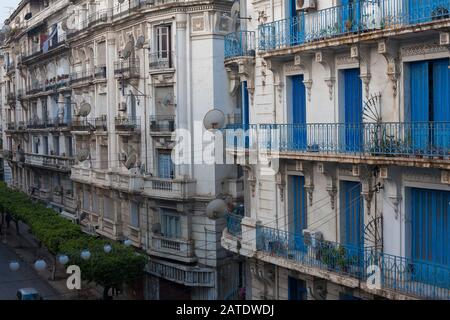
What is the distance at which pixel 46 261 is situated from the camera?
39.4 meters

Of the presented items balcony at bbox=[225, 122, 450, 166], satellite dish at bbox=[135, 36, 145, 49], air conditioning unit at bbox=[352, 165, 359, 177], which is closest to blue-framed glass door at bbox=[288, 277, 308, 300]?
balcony at bbox=[225, 122, 450, 166]

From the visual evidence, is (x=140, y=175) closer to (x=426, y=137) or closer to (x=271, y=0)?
(x=271, y=0)

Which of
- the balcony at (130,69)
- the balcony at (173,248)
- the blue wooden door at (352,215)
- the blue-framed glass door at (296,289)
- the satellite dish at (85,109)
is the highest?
the balcony at (130,69)

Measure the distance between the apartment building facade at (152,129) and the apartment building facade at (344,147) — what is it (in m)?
4.64

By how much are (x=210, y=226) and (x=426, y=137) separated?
16.8 m

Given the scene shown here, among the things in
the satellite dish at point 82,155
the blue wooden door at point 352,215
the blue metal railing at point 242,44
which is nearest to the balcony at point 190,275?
the satellite dish at point 82,155

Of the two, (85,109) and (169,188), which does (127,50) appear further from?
(169,188)

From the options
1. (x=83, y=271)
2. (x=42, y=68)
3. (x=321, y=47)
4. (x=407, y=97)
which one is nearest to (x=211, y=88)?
(x=83, y=271)

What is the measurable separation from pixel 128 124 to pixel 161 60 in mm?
4363

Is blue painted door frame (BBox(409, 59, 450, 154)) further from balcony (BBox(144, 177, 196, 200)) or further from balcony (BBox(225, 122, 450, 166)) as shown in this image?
balcony (BBox(144, 177, 196, 200))

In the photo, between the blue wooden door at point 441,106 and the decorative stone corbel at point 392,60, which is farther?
the decorative stone corbel at point 392,60

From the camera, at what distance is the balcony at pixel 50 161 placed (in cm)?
4181

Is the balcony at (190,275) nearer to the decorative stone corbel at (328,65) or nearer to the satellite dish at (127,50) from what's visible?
the satellite dish at (127,50)

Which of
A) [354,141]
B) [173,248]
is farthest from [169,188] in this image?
[354,141]
